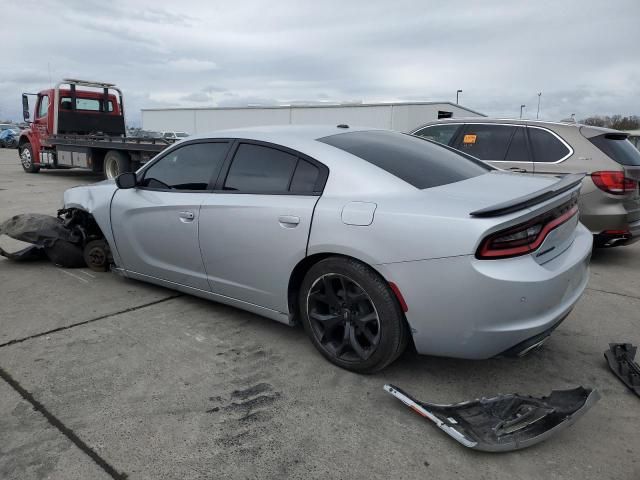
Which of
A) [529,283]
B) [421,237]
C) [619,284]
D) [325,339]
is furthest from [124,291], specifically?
[619,284]

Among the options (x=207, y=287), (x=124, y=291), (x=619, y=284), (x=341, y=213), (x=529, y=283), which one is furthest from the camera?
(x=619, y=284)

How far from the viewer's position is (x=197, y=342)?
339cm

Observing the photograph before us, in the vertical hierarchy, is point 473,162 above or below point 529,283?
above

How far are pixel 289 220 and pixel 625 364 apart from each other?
2298 mm

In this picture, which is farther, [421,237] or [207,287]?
[207,287]

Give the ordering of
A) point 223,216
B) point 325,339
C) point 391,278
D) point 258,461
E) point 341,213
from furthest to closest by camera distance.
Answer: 1. point 223,216
2. point 325,339
3. point 341,213
4. point 391,278
5. point 258,461

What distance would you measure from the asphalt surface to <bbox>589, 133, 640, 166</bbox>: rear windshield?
1951mm

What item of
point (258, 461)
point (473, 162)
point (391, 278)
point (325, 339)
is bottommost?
point (258, 461)

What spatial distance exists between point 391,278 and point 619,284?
11.4 feet

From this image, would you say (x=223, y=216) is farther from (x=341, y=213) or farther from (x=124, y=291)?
(x=124, y=291)

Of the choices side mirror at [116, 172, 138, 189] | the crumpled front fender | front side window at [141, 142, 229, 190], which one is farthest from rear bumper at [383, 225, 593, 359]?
the crumpled front fender

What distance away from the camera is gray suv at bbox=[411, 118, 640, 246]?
521 cm

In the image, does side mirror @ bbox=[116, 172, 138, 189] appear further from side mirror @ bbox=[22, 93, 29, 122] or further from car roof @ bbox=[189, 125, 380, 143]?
side mirror @ bbox=[22, 93, 29, 122]

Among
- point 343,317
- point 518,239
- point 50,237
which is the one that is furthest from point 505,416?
point 50,237
